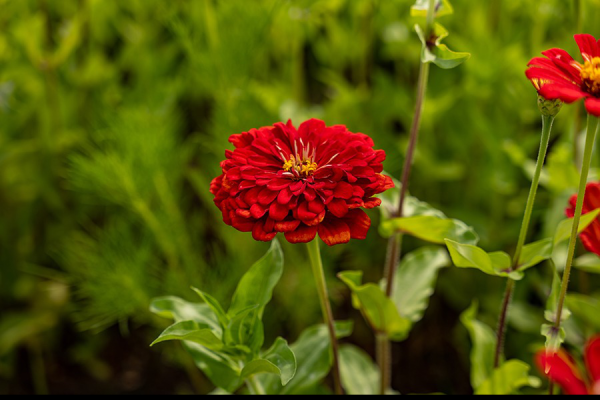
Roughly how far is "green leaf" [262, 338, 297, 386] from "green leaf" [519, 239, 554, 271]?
175 millimetres

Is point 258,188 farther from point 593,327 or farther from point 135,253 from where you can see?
point 593,327

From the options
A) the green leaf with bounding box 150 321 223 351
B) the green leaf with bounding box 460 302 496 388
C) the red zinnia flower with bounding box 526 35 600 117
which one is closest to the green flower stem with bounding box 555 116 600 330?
the red zinnia flower with bounding box 526 35 600 117

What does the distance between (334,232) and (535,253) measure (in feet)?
0.57

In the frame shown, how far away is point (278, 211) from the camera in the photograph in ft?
1.10

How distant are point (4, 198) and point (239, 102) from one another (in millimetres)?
416

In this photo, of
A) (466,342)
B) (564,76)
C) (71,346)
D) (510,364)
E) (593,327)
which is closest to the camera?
(564,76)

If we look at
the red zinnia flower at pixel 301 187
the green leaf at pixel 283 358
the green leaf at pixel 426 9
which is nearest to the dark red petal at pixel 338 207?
the red zinnia flower at pixel 301 187

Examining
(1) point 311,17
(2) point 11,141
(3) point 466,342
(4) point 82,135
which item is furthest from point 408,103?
(2) point 11,141

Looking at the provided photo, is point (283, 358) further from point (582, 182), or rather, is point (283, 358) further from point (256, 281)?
point (582, 182)

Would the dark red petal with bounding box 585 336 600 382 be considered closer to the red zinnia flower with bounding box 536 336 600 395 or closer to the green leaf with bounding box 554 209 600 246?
the red zinnia flower with bounding box 536 336 600 395

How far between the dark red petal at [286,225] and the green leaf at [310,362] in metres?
0.18

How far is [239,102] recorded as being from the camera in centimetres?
67

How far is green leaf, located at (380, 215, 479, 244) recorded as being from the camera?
450mm

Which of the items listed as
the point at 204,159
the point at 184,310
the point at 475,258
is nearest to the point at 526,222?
the point at 475,258
